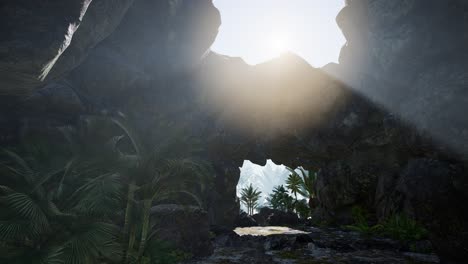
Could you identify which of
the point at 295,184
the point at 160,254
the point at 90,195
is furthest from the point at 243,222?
the point at 90,195

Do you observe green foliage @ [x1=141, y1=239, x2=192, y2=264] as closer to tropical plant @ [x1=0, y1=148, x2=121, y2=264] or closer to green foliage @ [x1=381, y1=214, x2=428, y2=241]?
tropical plant @ [x1=0, y1=148, x2=121, y2=264]

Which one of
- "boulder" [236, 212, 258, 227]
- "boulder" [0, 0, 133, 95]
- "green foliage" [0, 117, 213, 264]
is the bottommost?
"boulder" [236, 212, 258, 227]

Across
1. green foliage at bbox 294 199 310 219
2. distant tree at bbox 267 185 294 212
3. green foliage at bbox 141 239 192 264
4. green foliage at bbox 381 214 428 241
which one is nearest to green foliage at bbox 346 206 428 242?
green foliage at bbox 381 214 428 241

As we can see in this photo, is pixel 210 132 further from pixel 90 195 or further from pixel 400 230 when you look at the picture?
pixel 90 195

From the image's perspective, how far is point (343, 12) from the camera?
67.4 ft

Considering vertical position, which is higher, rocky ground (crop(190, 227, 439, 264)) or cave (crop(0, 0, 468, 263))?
cave (crop(0, 0, 468, 263))

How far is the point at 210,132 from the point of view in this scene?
3222 cm

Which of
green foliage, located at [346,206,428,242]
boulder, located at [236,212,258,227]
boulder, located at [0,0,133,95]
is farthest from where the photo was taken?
boulder, located at [236,212,258,227]

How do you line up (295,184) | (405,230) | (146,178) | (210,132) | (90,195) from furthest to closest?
(295,184)
(210,132)
(405,230)
(146,178)
(90,195)

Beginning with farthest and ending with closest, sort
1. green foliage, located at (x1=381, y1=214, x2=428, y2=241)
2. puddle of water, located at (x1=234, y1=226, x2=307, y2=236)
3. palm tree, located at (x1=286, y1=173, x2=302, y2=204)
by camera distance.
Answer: palm tree, located at (x1=286, y1=173, x2=302, y2=204) → puddle of water, located at (x1=234, y1=226, x2=307, y2=236) → green foliage, located at (x1=381, y1=214, x2=428, y2=241)

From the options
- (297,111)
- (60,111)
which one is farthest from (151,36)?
(297,111)

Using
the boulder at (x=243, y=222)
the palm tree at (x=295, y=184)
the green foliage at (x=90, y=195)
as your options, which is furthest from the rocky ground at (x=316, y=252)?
the palm tree at (x=295, y=184)

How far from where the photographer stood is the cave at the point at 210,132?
841 cm

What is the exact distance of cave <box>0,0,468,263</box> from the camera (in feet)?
27.6
